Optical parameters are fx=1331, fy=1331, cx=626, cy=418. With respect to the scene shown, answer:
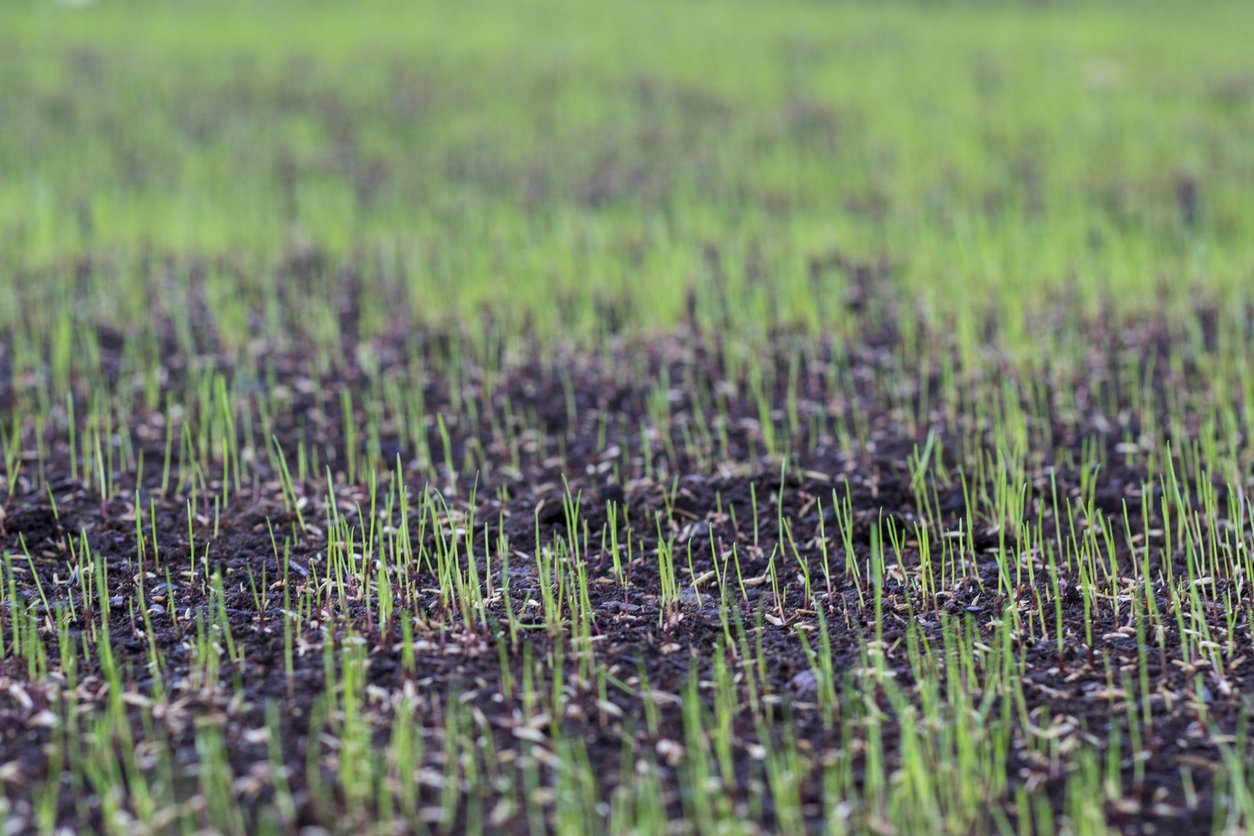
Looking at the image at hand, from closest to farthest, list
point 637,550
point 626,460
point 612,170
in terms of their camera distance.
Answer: point 637,550
point 626,460
point 612,170

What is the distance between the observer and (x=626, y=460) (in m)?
3.81

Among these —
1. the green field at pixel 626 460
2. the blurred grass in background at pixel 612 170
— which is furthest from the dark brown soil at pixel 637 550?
the blurred grass in background at pixel 612 170

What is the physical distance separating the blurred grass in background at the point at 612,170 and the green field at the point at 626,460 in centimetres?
4

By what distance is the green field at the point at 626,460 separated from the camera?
233 centimetres

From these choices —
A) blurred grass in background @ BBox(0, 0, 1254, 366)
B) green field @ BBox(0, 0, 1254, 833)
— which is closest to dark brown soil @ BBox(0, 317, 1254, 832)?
green field @ BBox(0, 0, 1254, 833)

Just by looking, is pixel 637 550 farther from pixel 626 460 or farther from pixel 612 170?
pixel 612 170

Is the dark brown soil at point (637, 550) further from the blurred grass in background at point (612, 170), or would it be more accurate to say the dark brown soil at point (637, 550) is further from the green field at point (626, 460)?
the blurred grass in background at point (612, 170)

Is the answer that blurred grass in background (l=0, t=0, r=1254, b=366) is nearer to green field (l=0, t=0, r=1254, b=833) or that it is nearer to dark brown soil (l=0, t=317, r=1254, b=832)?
green field (l=0, t=0, r=1254, b=833)

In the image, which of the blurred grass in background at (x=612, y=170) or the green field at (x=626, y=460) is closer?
the green field at (x=626, y=460)

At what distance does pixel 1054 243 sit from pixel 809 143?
241 centimetres

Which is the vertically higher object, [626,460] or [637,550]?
[626,460]

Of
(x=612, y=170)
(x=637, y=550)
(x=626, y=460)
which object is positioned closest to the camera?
(x=637, y=550)

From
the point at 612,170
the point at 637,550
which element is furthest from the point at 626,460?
the point at 612,170

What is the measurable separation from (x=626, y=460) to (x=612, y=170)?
13.3ft
